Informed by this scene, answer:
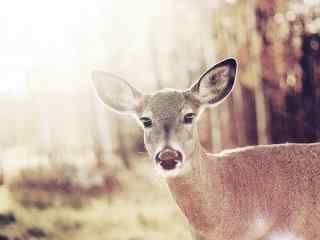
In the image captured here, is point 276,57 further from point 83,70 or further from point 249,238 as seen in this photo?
Answer: point 249,238

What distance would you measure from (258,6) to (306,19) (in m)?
1.09

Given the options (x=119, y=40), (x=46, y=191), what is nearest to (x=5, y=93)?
(x=46, y=191)

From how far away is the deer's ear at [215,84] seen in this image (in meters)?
3.47

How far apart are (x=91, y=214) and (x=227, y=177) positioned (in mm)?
2529

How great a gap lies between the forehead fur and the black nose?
278 millimetres

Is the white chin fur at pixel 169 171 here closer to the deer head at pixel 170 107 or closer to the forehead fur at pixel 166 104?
the deer head at pixel 170 107

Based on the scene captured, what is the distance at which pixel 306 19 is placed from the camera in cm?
611

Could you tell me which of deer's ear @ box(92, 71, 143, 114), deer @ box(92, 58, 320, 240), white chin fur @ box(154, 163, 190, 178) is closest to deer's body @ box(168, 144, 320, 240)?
deer @ box(92, 58, 320, 240)

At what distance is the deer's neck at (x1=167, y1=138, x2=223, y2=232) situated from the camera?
3.26 metres

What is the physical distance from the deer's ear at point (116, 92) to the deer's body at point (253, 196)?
481mm

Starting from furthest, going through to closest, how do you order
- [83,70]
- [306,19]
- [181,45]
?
[181,45], [83,70], [306,19]

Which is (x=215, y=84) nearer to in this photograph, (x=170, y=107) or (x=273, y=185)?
(x=170, y=107)

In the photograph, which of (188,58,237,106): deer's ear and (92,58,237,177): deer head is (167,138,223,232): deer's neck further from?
(188,58,237,106): deer's ear

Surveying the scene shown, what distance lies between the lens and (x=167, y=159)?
9.97 feet
